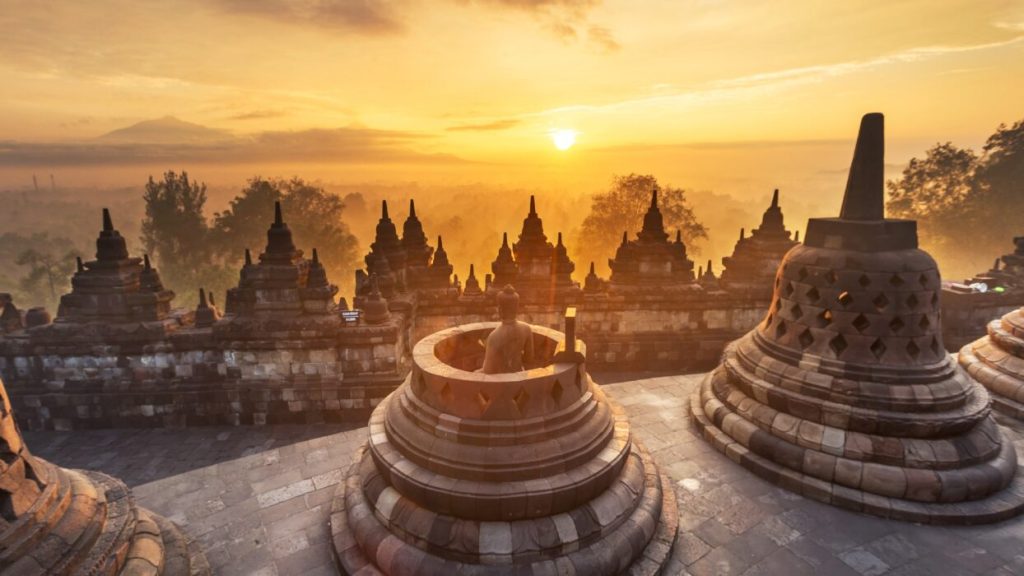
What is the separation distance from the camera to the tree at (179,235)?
39.1m

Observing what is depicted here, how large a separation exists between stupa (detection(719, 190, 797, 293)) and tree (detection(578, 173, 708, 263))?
21209 mm

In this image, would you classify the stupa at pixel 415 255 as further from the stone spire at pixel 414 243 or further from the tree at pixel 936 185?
the tree at pixel 936 185

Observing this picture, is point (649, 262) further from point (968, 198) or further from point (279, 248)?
point (968, 198)

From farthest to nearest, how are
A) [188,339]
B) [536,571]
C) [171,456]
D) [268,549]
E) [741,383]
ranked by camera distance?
1. [188,339]
2. [171,456]
3. [741,383]
4. [268,549]
5. [536,571]

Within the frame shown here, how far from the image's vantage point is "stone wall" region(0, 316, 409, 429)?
39.8 ft

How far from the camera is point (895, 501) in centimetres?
606

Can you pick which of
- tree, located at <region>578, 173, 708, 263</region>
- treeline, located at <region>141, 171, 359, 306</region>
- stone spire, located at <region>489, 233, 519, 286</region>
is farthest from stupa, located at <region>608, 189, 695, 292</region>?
treeline, located at <region>141, 171, 359, 306</region>

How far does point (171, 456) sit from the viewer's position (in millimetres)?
11219

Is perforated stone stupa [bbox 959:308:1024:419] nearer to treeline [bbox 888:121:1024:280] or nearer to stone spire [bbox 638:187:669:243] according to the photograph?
stone spire [bbox 638:187:669:243]

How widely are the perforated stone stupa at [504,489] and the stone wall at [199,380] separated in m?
6.68

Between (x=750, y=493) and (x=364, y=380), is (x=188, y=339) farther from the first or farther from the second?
(x=750, y=493)

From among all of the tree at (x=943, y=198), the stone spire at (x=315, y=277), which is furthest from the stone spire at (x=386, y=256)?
the tree at (x=943, y=198)

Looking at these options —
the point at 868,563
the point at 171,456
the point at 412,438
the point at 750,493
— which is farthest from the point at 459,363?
the point at 171,456

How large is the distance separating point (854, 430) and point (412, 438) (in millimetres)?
6197
